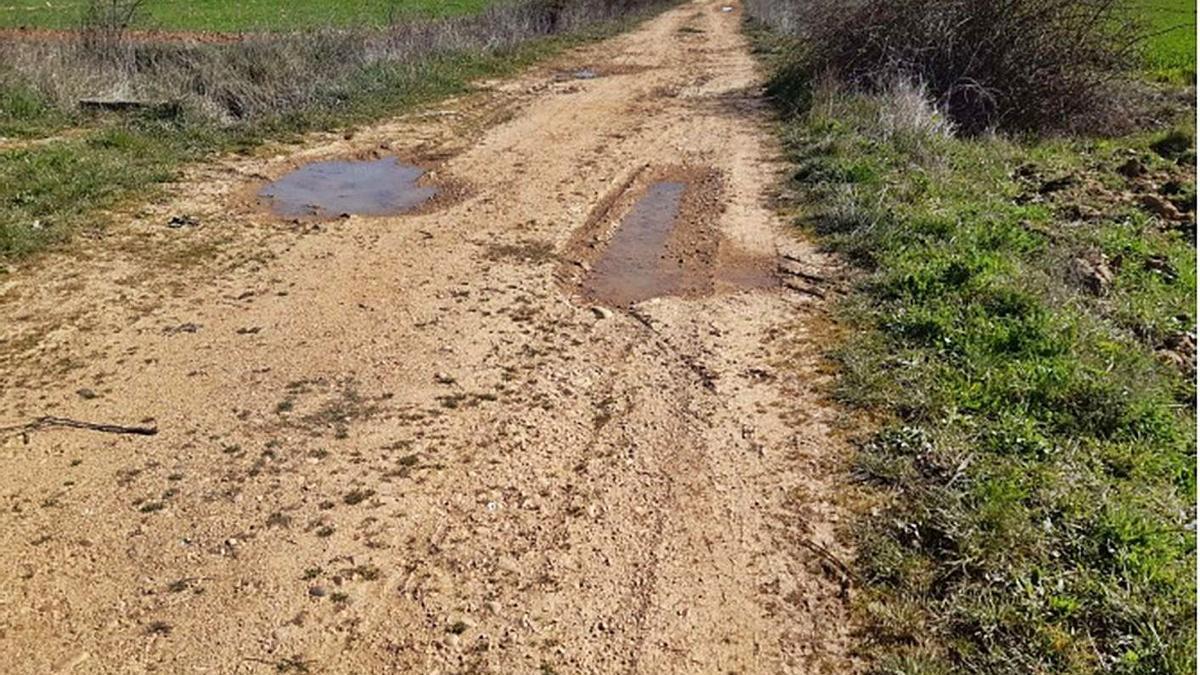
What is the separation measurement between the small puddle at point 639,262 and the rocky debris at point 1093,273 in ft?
8.63

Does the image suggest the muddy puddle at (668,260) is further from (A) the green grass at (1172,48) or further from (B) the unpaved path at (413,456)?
(A) the green grass at (1172,48)

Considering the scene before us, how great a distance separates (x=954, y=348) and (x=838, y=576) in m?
2.01

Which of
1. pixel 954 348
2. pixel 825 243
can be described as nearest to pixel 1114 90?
pixel 825 243

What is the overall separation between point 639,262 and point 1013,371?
2.84 meters

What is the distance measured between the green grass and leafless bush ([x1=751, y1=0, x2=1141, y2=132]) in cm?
159

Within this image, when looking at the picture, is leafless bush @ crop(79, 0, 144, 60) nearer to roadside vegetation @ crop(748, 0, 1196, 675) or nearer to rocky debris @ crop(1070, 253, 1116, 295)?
roadside vegetation @ crop(748, 0, 1196, 675)

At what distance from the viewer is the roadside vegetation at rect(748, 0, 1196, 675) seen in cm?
311

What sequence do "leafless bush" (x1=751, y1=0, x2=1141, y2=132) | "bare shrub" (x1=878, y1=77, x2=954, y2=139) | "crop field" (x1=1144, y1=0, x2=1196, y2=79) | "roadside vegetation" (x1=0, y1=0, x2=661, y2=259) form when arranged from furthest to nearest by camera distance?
1. "crop field" (x1=1144, y1=0, x2=1196, y2=79)
2. "leafless bush" (x1=751, y1=0, x2=1141, y2=132)
3. "bare shrub" (x1=878, y1=77, x2=954, y2=139)
4. "roadside vegetation" (x1=0, y1=0, x2=661, y2=259)

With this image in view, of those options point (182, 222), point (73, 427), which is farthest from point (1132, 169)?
point (73, 427)

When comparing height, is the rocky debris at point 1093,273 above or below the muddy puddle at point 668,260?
above

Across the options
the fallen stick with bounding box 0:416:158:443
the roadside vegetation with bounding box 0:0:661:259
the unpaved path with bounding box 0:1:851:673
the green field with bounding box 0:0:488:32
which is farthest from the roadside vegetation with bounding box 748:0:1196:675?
the green field with bounding box 0:0:488:32

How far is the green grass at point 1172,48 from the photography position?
49.1ft

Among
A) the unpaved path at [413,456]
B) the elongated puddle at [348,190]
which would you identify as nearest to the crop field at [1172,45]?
the elongated puddle at [348,190]

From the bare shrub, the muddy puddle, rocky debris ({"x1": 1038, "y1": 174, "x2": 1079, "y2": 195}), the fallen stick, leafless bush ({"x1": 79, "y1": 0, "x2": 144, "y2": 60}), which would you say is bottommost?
rocky debris ({"x1": 1038, "y1": 174, "x2": 1079, "y2": 195})
